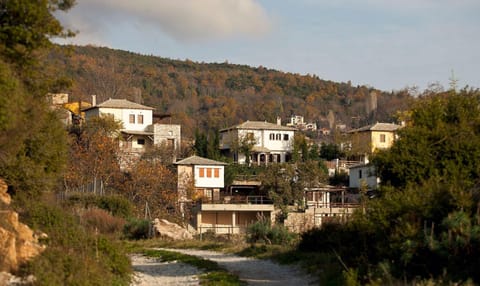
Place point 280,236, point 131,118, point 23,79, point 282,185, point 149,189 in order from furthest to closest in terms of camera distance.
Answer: point 131,118 < point 282,185 < point 149,189 < point 280,236 < point 23,79

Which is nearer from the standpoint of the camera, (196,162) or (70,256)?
(70,256)

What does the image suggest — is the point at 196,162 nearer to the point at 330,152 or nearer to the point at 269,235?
the point at 330,152

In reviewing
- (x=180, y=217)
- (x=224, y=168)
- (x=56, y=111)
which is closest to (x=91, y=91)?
(x=224, y=168)

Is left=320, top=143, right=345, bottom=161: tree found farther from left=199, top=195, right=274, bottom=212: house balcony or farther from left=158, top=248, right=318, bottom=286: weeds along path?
left=158, top=248, right=318, bottom=286: weeds along path

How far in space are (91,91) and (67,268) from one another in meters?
106

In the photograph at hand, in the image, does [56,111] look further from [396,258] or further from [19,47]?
[396,258]

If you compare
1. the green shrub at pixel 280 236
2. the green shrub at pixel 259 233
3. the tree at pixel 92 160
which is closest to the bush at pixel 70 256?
the green shrub at pixel 280 236

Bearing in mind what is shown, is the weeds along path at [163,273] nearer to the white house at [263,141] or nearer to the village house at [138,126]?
the village house at [138,126]

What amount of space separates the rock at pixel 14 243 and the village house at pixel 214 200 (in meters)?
42.3

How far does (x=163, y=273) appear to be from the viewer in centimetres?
2564

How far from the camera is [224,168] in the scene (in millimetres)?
80188

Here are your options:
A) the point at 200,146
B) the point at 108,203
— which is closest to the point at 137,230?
the point at 108,203

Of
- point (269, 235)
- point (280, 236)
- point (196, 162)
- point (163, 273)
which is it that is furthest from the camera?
point (196, 162)

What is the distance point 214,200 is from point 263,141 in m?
23.8
